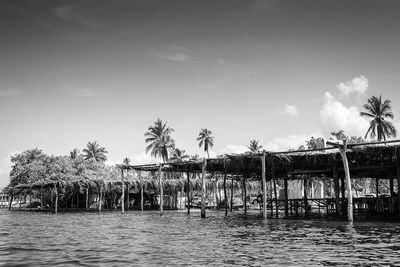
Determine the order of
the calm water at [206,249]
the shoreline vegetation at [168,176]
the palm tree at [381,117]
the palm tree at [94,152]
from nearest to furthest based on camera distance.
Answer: the calm water at [206,249] < the shoreline vegetation at [168,176] < the palm tree at [381,117] < the palm tree at [94,152]

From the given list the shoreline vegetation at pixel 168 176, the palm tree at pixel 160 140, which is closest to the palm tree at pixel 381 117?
the shoreline vegetation at pixel 168 176

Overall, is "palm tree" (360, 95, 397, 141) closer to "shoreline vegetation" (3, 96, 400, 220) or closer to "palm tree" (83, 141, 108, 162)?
"shoreline vegetation" (3, 96, 400, 220)

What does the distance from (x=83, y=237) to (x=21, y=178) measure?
47979 millimetres

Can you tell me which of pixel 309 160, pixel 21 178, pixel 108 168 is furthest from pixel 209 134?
pixel 309 160

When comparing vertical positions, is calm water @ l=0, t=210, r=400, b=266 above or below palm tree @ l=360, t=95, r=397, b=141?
below

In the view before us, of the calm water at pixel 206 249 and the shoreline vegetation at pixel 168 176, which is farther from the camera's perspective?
the shoreline vegetation at pixel 168 176

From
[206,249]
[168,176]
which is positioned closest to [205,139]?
[168,176]

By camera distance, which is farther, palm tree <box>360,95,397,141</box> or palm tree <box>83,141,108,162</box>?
palm tree <box>83,141,108,162</box>

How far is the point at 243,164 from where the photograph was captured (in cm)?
2752

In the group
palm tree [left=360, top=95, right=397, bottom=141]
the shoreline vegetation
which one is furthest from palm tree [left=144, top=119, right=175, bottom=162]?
palm tree [left=360, top=95, right=397, bottom=141]

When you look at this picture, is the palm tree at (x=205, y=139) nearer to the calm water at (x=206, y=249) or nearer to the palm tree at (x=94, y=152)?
the palm tree at (x=94, y=152)

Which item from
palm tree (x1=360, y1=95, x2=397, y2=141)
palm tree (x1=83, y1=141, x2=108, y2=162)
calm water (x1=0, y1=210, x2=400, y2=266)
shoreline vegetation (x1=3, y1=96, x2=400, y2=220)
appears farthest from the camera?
palm tree (x1=83, y1=141, x2=108, y2=162)

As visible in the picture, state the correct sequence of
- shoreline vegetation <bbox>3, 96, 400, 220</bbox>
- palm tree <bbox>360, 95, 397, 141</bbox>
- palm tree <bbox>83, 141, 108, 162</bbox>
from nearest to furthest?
shoreline vegetation <bbox>3, 96, 400, 220</bbox>, palm tree <bbox>360, 95, 397, 141</bbox>, palm tree <bbox>83, 141, 108, 162</bbox>

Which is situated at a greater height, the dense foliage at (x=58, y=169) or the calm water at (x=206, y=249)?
the dense foliage at (x=58, y=169)
